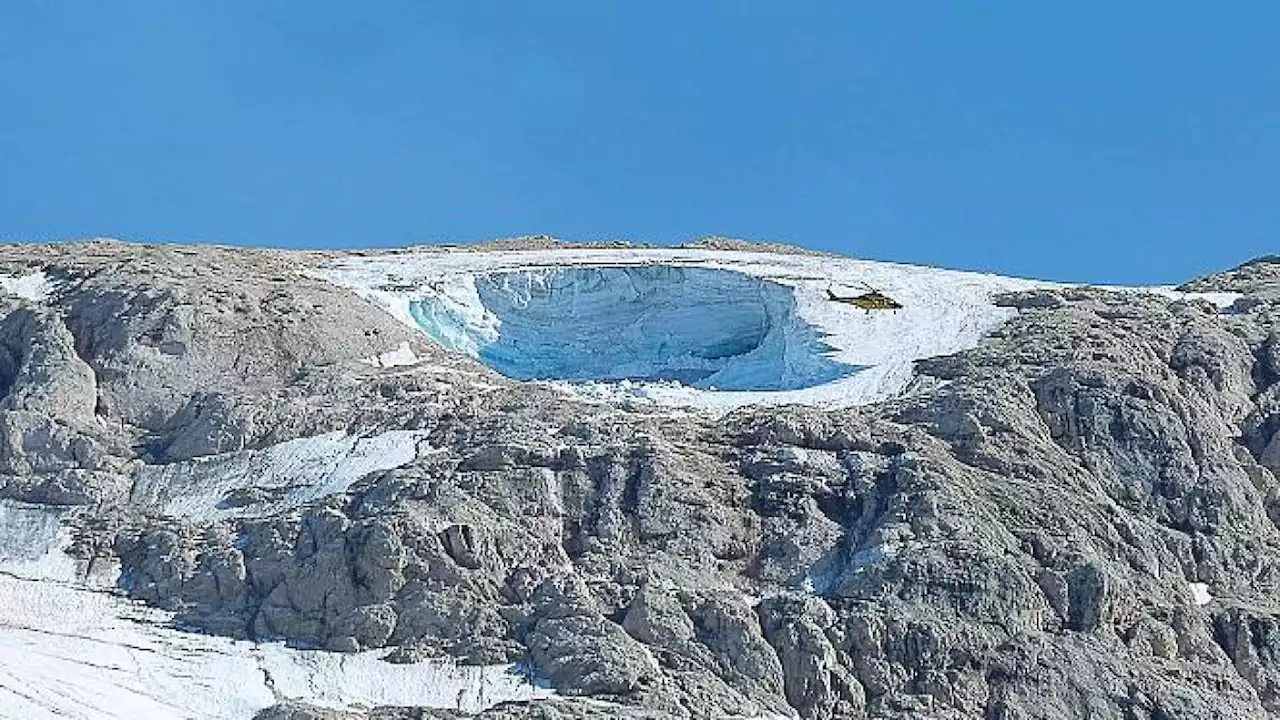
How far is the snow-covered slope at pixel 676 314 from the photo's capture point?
215 feet

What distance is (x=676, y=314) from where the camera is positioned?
234 feet

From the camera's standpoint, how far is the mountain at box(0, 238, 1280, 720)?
4759cm

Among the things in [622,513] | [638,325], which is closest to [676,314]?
[638,325]

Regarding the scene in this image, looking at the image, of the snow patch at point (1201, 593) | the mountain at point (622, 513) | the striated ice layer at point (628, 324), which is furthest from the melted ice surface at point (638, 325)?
the snow patch at point (1201, 593)

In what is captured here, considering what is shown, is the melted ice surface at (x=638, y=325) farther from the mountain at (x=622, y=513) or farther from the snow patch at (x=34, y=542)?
the snow patch at (x=34, y=542)

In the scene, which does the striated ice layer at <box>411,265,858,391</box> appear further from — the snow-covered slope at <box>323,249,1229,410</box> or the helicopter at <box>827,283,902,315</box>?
the helicopter at <box>827,283,902,315</box>

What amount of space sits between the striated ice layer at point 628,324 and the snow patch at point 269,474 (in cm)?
1207

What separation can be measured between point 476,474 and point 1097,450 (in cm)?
1443

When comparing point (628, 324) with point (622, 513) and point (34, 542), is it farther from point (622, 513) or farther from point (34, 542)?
point (34, 542)

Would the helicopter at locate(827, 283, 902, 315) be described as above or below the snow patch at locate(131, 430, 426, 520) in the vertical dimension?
above

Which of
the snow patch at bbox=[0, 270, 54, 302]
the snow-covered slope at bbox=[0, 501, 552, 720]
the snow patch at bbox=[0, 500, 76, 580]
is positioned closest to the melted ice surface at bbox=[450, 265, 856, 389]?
the snow patch at bbox=[0, 270, 54, 302]

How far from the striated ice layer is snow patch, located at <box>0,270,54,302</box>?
32.6 feet

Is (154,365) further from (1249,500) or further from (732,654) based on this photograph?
(1249,500)

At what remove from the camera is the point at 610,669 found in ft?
152
